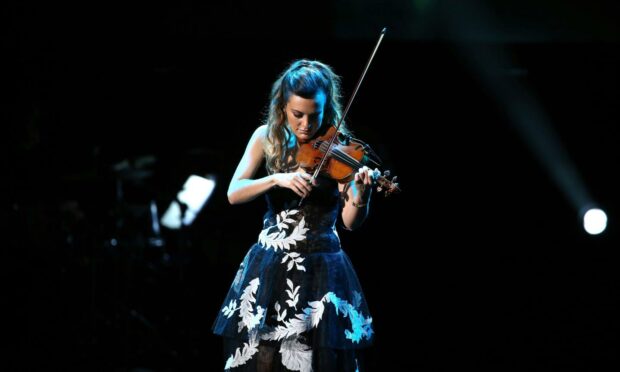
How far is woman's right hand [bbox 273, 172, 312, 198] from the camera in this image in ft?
7.08

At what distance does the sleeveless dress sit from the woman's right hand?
0.50 feet

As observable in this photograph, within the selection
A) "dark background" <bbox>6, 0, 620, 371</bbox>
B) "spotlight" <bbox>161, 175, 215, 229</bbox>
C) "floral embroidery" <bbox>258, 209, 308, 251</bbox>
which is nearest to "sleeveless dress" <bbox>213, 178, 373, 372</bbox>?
"floral embroidery" <bbox>258, 209, 308, 251</bbox>

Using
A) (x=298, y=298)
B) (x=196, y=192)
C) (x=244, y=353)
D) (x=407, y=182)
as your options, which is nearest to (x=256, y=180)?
(x=298, y=298)

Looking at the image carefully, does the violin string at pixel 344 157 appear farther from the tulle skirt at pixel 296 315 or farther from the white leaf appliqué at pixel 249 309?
the white leaf appliqué at pixel 249 309

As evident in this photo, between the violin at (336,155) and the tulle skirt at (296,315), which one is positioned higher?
the violin at (336,155)

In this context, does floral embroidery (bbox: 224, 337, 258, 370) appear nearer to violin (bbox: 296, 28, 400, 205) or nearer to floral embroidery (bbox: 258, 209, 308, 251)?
floral embroidery (bbox: 258, 209, 308, 251)

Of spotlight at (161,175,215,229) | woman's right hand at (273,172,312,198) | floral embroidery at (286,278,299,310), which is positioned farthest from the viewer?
spotlight at (161,175,215,229)

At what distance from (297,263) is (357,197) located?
0.94 ft

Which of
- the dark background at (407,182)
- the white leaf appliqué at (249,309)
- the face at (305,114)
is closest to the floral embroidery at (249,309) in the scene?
the white leaf appliqué at (249,309)

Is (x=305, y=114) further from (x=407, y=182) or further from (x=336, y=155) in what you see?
(x=407, y=182)

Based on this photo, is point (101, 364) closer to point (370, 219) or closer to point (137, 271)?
point (137, 271)

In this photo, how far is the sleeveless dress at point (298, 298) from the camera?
88.8 inches

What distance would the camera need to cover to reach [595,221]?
388 centimetres

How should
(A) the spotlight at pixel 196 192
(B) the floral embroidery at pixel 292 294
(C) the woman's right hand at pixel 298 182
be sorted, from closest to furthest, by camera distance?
1. (C) the woman's right hand at pixel 298 182
2. (B) the floral embroidery at pixel 292 294
3. (A) the spotlight at pixel 196 192
